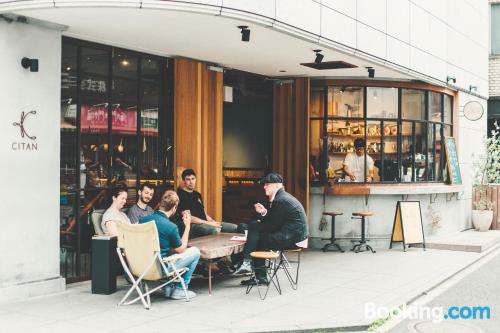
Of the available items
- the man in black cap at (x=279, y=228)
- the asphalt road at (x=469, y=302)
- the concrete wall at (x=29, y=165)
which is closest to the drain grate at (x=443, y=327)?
the asphalt road at (x=469, y=302)

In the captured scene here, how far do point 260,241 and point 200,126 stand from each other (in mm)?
3221

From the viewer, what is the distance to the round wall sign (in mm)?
16812

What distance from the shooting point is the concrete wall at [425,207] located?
14.2 meters

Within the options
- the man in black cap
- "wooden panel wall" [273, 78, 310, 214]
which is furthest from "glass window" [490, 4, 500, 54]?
the man in black cap

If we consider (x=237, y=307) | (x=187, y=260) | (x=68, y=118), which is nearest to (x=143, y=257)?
(x=187, y=260)

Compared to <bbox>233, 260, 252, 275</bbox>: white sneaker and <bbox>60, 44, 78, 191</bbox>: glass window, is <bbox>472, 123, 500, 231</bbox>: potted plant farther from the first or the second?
<bbox>60, 44, 78, 191</bbox>: glass window

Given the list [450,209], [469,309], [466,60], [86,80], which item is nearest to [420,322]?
[469,309]

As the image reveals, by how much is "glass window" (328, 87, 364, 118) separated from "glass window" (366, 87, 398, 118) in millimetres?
209

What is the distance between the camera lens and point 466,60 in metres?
18.4

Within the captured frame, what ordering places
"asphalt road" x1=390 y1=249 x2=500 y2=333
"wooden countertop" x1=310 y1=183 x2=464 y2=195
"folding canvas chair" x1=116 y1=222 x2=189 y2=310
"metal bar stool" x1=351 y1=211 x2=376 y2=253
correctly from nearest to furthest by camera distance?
"asphalt road" x1=390 y1=249 x2=500 y2=333 < "folding canvas chair" x1=116 y1=222 x2=189 y2=310 < "metal bar stool" x1=351 y1=211 x2=376 y2=253 < "wooden countertop" x1=310 y1=183 x2=464 y2=195

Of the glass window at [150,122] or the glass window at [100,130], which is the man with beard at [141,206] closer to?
the glass window at [100,130]

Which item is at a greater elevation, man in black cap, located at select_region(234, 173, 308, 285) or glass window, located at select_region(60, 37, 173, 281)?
glass window, located at select_region(60, 37, 173, 281)

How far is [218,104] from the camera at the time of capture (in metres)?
12.3

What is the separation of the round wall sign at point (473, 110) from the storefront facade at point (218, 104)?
1.32 feet
